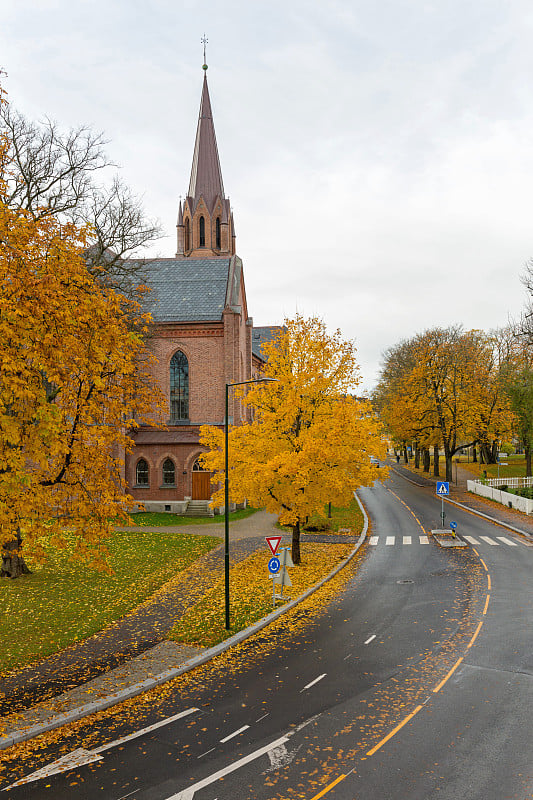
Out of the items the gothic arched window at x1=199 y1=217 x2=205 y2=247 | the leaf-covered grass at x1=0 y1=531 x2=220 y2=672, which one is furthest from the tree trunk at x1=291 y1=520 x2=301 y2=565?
the gothic arched window at x1=199 y1=217 x2=205 y2=247

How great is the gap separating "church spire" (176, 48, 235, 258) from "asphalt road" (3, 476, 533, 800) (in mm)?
42462

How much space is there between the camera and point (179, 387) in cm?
4169

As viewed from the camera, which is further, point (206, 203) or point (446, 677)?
point (206, 203)

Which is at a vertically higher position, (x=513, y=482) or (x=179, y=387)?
(x=179, y=387)

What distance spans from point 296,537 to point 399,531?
986cm

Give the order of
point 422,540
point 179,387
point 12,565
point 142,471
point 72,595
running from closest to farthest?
point 72,595 < point 12,565 < point 422,540 < point 142,471 < point 179,387

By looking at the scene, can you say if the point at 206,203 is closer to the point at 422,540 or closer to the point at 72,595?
the point at 422,540

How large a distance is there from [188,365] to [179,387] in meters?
1.82

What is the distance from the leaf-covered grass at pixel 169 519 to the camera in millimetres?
35062

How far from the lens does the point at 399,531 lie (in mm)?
31953

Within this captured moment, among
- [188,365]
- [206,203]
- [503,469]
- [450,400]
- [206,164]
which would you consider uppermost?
[206,164]

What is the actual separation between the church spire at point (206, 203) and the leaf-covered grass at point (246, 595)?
1382 inches

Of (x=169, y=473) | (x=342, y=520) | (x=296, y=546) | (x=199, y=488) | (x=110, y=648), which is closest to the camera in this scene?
(x=110, y=648)

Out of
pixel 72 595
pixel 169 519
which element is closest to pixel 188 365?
pixel 169 519
